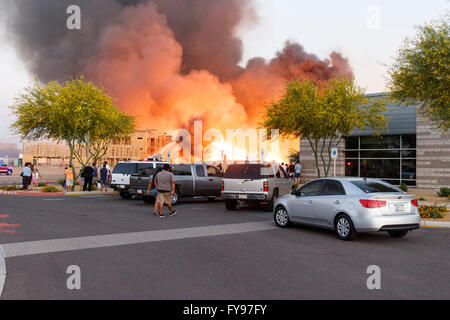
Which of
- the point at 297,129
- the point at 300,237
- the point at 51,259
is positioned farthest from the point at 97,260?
the point at 297,129

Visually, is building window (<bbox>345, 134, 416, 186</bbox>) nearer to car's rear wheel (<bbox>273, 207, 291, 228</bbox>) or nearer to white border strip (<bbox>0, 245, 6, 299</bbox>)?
car's rear wheel (<bbox>273, 207, 291, 228</bbox>)

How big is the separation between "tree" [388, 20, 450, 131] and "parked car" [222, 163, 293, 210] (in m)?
6.39

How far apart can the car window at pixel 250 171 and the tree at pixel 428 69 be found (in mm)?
6580

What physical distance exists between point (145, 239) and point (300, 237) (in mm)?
3868

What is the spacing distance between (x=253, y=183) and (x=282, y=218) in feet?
15.3

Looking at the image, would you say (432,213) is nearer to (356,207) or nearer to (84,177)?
(356,207)

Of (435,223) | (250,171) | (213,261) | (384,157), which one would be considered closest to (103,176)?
(250,171)

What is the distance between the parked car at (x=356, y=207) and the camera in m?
10.0

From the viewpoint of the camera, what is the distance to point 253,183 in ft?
56.5

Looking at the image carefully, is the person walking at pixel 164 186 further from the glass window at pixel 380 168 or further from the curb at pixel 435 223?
the glass window at pixel 380 168

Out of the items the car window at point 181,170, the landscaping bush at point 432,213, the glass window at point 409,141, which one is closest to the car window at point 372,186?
the landscaping bush at point 432,213

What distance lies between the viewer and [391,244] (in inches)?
398

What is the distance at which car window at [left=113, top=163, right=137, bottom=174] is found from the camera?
2290 cm
